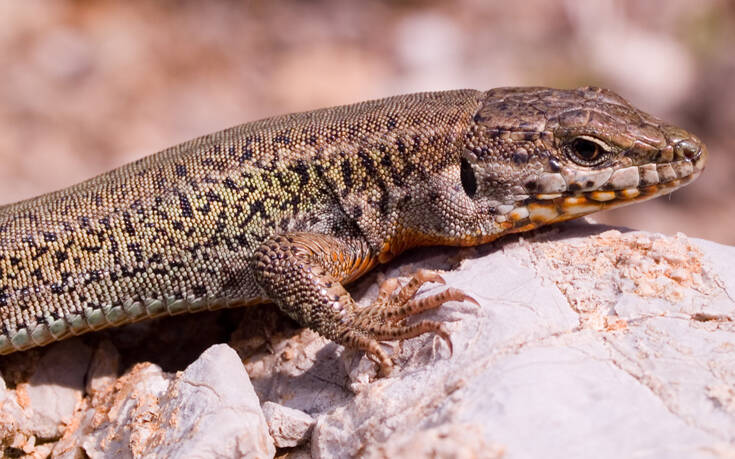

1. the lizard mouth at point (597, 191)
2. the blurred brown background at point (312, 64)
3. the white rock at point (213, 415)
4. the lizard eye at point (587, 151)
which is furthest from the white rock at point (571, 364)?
the blurred brown background at point (312, 64)

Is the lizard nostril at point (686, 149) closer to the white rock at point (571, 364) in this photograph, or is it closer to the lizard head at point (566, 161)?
the lizard head at point (566, 161)

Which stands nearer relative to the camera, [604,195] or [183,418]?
[183,418]

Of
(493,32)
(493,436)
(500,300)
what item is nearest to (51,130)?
(493,32)

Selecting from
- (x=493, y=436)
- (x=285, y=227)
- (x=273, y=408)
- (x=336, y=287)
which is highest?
(x=285, y=227)

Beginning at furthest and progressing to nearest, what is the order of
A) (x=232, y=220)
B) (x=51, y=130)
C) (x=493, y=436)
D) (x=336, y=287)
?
(x=51, y=130) < (x=232, y=220) < (x=336, y=287) < (x=493, y=436)

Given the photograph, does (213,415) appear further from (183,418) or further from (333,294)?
(333,294)

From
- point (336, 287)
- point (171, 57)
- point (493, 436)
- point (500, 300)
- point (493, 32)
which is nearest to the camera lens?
point (493, 436)

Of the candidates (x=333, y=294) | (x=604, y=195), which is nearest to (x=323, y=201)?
(x=333, y=294)

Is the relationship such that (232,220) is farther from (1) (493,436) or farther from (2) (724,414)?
(2) (724,414)
